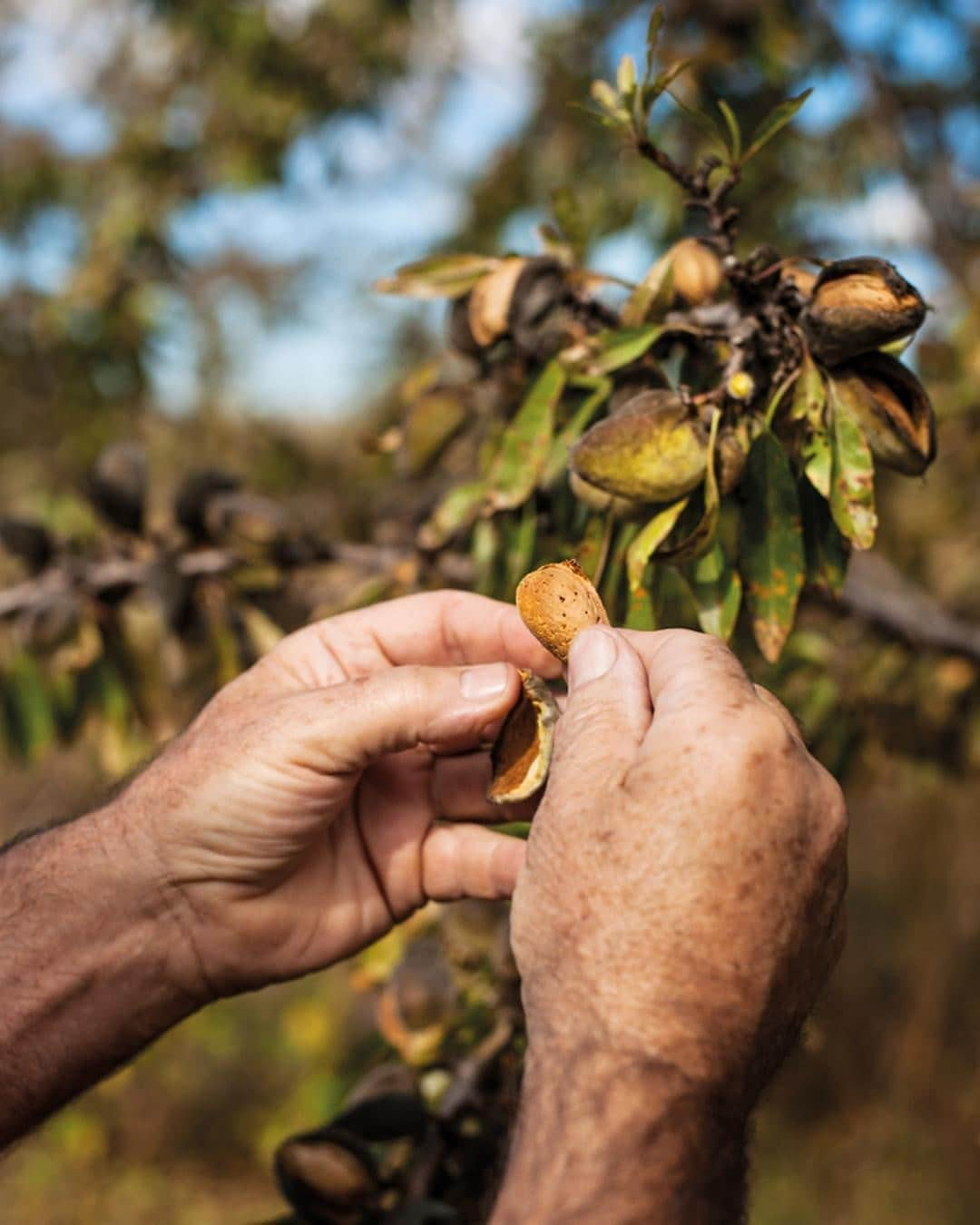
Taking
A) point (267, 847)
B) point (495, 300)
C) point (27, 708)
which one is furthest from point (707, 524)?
point (27, 708)

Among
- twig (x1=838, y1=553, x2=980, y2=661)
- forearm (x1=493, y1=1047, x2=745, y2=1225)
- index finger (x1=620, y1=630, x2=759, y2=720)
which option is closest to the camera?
forearm (x1=493, y1=1047, x2=745, y2=1225)

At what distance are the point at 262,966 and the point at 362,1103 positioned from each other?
0.23m

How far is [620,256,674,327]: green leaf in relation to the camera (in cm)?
111

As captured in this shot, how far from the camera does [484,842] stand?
1.32 meters

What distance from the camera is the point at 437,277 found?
4.21 feet

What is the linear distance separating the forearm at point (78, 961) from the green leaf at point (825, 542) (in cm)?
79

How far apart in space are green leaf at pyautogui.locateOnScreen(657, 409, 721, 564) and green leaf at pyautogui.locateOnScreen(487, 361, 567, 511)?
0.22 meters

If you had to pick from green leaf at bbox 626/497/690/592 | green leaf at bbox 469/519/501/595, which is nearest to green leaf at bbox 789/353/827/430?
green leaf at bbox 626/497/690/592

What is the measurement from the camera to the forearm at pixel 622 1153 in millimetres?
747

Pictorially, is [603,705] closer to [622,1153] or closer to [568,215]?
[622,1153]

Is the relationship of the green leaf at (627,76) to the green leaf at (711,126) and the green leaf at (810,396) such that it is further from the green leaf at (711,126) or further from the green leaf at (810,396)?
the green leaf at (810,396)

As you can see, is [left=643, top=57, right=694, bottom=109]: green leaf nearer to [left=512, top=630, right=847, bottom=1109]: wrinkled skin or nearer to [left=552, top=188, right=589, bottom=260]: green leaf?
[left=552, top=188, right=589, bottom=260]: green leaf

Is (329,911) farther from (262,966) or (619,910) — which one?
(619,910)

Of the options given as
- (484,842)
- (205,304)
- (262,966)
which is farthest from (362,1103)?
(205,304)
